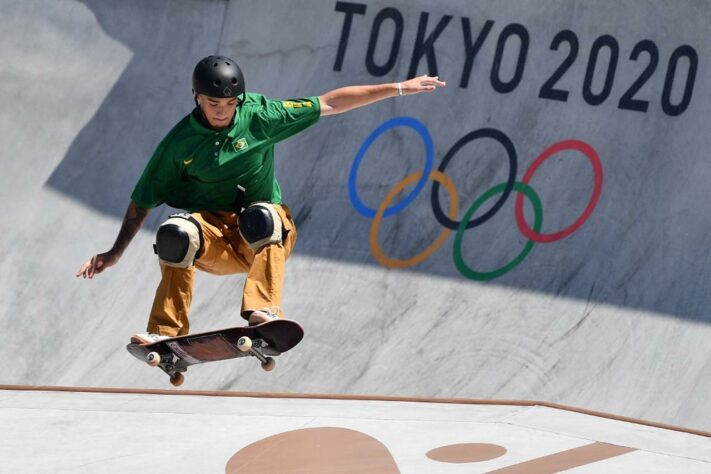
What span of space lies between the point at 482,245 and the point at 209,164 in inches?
149

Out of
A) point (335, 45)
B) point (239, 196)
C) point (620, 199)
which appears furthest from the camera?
point (335, 45)

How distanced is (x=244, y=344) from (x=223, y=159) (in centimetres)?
116

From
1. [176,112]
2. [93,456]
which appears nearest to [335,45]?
[176,112]

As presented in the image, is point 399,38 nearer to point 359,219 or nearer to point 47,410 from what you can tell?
point 359,219

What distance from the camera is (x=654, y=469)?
7.91m

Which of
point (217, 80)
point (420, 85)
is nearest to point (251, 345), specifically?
point (217, 80)

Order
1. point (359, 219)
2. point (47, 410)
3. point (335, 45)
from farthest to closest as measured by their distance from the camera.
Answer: point (335, 45) → point (359, 219) → point (47, 410)

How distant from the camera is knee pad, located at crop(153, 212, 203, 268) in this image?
8133 millimetres

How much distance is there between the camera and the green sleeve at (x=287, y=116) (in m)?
8.44

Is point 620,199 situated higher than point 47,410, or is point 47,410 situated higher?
point 620,199

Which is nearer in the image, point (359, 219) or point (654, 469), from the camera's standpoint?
point (654, 469)

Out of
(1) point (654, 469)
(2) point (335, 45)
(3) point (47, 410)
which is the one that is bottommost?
(3) point (47, 410)

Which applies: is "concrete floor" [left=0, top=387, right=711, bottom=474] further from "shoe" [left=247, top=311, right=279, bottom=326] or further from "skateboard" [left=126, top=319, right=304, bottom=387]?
"shoe" [left=247, top=311, right=279, bottom=326]

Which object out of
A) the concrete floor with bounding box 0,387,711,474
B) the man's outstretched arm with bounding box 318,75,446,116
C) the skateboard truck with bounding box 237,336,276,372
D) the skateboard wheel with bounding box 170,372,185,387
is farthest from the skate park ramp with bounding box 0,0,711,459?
the man's outstretched arm with bounding box 318,75,446,116
